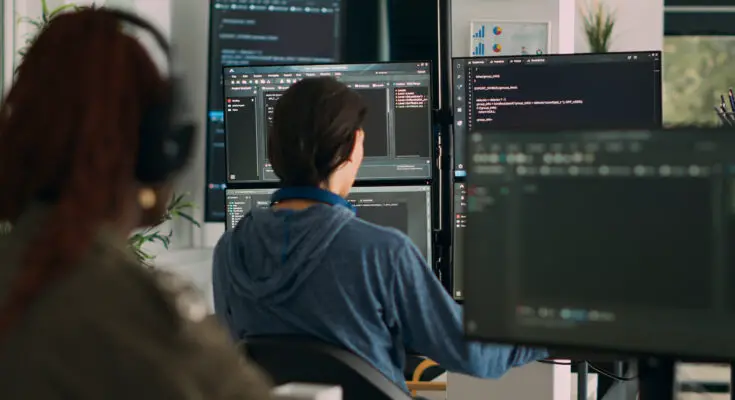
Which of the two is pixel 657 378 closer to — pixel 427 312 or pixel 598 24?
pixel 427 312

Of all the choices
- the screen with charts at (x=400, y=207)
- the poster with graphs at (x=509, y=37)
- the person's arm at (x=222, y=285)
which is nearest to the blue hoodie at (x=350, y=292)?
the person's arm at (x=222, y=285)

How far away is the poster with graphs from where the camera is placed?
304cm

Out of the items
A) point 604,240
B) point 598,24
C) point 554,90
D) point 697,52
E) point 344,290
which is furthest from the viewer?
point 697,52

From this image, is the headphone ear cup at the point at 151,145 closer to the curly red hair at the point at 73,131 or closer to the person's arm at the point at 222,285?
the curly red hair at the point at 73,131

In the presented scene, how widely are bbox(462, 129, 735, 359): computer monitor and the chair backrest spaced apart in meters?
0.27

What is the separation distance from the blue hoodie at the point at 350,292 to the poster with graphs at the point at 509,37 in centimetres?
150

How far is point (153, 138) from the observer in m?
0.80

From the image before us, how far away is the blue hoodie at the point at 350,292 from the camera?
65.8 inches

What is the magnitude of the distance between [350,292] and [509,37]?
165cm

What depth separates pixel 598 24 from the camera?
4945 millimetres

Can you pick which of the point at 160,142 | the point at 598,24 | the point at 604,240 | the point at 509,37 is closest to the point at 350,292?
the point at 604,240

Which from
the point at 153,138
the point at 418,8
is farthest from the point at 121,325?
the point at 418,8

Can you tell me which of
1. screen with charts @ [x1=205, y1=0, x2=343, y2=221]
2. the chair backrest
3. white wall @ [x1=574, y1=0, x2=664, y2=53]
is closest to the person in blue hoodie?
the chair backrest

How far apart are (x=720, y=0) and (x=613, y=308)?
5.48 m
